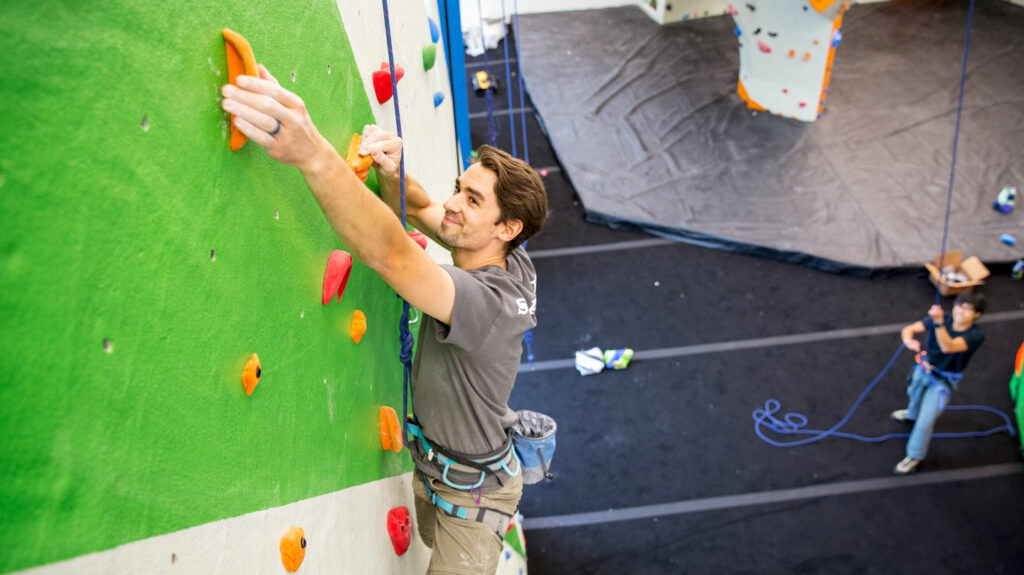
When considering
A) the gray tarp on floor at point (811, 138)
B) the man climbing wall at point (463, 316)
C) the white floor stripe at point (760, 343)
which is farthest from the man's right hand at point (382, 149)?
the gray tarp on floor at point (811, 138)

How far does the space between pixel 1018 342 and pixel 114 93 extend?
16.8 feet

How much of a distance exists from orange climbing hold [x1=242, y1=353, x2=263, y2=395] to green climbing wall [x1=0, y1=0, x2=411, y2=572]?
17 millimetres

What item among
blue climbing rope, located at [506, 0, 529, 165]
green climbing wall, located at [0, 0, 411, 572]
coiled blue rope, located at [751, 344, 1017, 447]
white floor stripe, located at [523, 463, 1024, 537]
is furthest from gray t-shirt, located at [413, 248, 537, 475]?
blue climbing rope, located at [506, 0, 529, 165]

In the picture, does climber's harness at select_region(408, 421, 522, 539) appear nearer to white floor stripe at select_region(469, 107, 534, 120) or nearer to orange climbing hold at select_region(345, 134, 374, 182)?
orange climbing hold at select_region(345, 134, 374, 182)

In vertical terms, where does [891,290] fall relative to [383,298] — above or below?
below

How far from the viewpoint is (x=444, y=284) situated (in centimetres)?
159

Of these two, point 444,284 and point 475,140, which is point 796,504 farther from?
point 475,140

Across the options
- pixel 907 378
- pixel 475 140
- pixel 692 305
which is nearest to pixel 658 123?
pixel 475 140

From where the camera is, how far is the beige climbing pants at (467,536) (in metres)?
2.05

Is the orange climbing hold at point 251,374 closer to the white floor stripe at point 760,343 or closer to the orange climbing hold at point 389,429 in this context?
the orange climbing hold at point 389,429

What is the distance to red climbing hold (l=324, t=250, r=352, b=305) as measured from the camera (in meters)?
1.60

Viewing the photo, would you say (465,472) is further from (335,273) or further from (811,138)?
(811,138)

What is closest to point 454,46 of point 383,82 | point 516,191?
point 383,82

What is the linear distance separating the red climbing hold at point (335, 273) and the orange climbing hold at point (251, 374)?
355 millimetres
